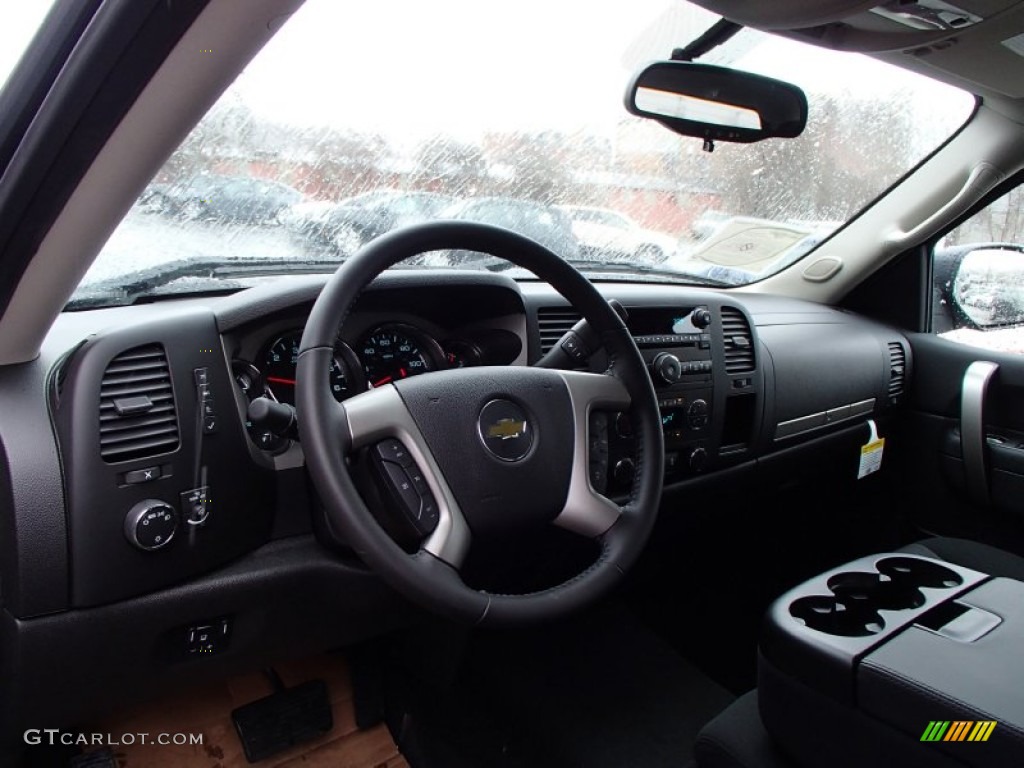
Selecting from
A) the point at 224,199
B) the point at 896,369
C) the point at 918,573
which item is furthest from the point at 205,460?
the point at 896,369

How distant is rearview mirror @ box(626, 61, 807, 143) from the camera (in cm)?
193

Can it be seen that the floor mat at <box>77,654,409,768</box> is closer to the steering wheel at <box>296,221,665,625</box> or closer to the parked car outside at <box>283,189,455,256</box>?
the steering wheel at <box>296,221,665,625</box>

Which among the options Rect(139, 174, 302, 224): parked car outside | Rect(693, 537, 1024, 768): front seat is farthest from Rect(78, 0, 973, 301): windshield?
Rect(693, 537, 1024, 768): front seat

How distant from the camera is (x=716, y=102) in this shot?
2.03m

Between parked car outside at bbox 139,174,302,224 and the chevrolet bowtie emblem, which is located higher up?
parked car outside at bbox 139,174,302,224

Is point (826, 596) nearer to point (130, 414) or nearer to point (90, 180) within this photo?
point (130, 414)

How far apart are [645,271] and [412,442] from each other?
5.09ft

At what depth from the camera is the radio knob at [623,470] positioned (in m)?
1.79

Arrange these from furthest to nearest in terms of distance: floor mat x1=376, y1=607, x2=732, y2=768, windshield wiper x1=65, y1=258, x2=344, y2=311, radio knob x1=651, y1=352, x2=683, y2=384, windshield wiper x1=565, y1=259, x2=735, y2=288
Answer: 1. windshield wiper x1=565, y1=259, x2=735, y2=288
2. radio knob x1=651, y1=352, x2=683, y2=384
3. floor mat x1=376, y1=607, x2=732, y2=768
4. windshield wiper x1=65, y1=258, x2=344, y2=311

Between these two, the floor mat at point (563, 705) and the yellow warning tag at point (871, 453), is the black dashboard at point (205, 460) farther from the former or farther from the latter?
the yellow warning tag at point (871, 453)

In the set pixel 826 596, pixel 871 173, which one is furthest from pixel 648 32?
pixel 826 596

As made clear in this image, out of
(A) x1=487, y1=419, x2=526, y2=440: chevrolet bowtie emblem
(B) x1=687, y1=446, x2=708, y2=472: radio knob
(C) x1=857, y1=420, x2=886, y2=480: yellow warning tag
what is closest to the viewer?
(A) x1=487, y1=419, x2=526, y2=440: chevrolet bowtie emblem

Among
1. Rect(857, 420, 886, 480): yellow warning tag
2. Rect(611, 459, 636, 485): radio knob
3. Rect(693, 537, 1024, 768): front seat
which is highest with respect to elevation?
Rect(611, 459, 636, 485): radio knob

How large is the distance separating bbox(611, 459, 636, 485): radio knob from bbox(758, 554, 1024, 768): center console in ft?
1.42
